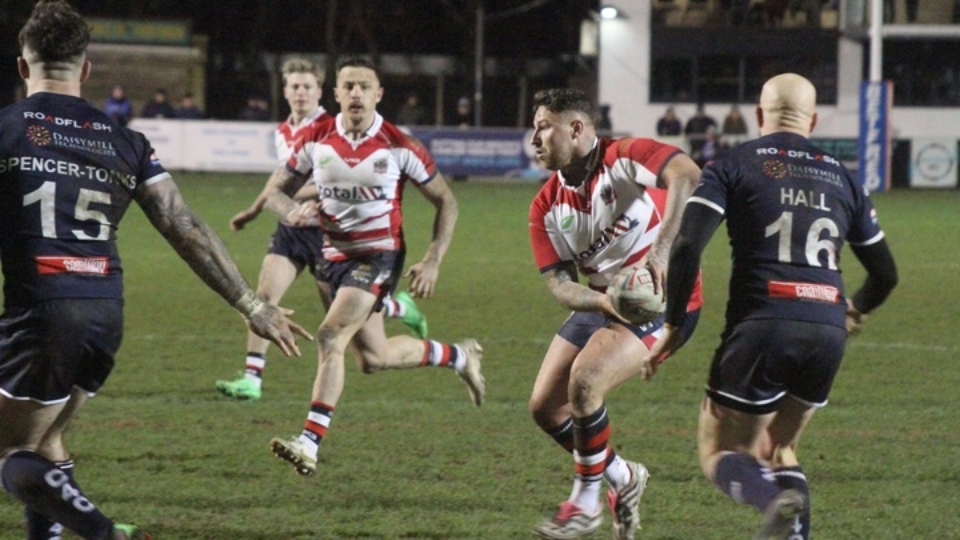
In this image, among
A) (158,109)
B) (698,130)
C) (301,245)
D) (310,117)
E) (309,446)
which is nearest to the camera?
(309,446)

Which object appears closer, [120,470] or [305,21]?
[120,470]

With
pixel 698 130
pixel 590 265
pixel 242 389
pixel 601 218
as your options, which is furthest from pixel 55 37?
pixel 698 130

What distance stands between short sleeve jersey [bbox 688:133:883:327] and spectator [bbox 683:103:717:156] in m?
28.1

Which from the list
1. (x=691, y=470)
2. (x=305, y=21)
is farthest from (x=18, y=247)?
(x=305, y=21)

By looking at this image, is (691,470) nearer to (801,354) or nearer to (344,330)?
(344,330)

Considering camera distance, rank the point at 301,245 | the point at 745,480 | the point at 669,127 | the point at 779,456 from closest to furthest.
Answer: the point at 745,480 → the point at 779,456 → the point at 301,245 → the point at 669,127

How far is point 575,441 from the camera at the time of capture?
6.12 meters

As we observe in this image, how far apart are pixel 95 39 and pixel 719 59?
16.2m

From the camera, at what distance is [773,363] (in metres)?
4.97

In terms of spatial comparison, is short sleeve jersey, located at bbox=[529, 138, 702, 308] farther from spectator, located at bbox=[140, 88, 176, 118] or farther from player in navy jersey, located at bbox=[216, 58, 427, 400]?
spectator, located at bbox=[140, 88, 176, 118]

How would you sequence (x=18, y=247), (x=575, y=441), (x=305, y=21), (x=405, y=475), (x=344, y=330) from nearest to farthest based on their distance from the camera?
1. (x=18, y=247)
2. (x=575, y=441)
3. (x=405, y=475)
4. (x=344, y=330)
5. (x=305, y=21)

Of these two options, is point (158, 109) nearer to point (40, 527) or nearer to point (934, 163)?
point (934, 163)

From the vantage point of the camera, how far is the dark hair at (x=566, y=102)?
6.14m

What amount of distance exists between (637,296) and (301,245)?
13.5 ft
